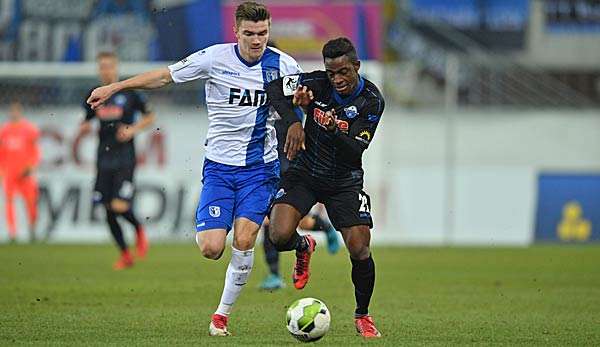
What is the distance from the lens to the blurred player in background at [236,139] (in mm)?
9039

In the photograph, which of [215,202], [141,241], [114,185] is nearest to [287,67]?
[215,202]

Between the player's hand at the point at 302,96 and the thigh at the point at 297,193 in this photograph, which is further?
the thigh at the point at 297,193

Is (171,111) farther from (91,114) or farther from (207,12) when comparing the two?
(91,114)

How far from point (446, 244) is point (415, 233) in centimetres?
59

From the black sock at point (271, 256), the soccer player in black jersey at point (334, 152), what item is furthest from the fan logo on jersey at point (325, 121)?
the black sock at point (271, 256)

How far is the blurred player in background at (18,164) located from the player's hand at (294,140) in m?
13.6

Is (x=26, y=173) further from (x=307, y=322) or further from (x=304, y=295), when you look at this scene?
(x=307, y=322)

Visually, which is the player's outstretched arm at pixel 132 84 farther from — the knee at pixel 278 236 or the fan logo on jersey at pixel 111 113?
the fan logo on jersey at pixel 111 113

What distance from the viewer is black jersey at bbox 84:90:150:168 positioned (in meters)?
15.9

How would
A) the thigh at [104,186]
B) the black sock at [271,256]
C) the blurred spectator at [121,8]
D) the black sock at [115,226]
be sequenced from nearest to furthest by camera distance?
the black sock at [271,256] < the black sock at [115,226] < the thigh at [104,186] < the blurred spectator at [121,8]

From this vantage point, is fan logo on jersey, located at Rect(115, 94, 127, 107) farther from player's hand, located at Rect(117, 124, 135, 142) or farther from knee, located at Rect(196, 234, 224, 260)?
knee, located at Rect(196, 234, 224, 260)

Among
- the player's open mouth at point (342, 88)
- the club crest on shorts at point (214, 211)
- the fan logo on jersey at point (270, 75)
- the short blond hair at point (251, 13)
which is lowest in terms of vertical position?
the club crest on shorts at point (214, 211)

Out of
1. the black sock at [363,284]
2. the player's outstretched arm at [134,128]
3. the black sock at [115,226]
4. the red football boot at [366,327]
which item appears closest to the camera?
the red football boot at [366,327]

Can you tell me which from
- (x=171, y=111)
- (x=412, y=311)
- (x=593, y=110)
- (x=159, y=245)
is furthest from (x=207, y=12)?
(x=412, y=311)
